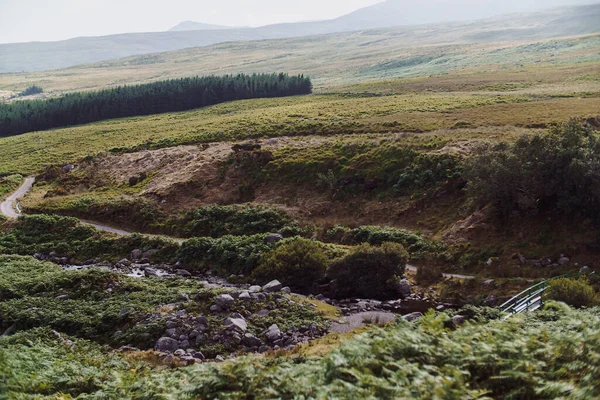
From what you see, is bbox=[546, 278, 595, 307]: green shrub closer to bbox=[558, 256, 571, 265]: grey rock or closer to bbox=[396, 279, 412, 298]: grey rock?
bbox=[558, 256, 571, 265]: grey rock

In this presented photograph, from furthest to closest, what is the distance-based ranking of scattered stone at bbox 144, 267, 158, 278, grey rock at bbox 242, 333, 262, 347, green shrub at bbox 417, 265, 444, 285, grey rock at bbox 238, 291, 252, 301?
scattered stone at bbox 144, 267, 158, 278, green shrub at bbox 417, 265, 444, 285, grey rock at bbox 238, 291, 252, 301, grey rock at bbox 242, 333, 262, 347

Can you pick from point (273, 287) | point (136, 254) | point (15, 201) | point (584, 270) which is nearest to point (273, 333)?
point (273, 287)

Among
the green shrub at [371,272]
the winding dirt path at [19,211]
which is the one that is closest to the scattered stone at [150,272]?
the winding dirt path at [19,211]

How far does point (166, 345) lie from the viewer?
2764 centimetres

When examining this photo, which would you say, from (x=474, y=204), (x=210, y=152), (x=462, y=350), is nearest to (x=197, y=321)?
(x=462, y=350)

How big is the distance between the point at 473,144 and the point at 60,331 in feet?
133

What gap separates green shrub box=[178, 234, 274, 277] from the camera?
4338 centimetres

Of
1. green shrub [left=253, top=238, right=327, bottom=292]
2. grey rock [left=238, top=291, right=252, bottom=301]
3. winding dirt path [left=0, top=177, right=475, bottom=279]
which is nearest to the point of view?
grey rock [left=238, top=291, right=252, bottom=301]

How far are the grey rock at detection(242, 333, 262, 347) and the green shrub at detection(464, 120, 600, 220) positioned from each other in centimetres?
2156

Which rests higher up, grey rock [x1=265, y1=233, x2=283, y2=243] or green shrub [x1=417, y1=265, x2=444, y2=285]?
grey rock [x1=265, y1=233, x2=283, y2=243]

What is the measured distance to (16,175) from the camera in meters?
80.8

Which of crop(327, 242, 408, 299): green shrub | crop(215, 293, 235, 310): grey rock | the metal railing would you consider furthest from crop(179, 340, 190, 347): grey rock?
the metal railing

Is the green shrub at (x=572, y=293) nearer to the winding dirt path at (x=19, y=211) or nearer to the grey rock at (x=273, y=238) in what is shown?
the winding dirt path at (x=19, y=211)

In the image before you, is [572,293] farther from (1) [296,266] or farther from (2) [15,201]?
(2) [15,201]
